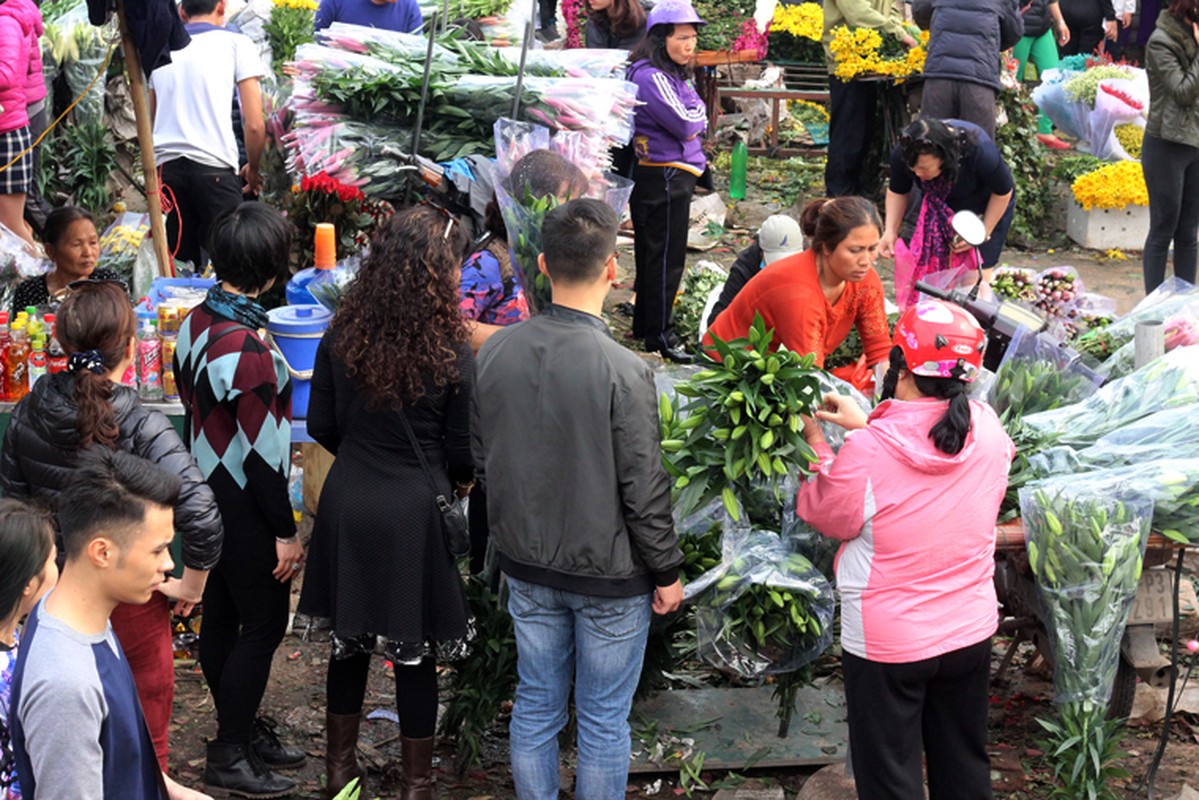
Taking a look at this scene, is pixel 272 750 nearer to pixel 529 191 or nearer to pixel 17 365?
pixel 17 365

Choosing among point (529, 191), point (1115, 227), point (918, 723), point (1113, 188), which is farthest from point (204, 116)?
point (1115, 227)

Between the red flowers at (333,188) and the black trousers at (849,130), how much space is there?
197 inches

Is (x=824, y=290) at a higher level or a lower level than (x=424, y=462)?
higher

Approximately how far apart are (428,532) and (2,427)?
6.31ft

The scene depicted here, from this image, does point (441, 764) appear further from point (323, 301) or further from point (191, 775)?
point (323, 301)

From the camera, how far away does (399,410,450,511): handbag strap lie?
356 cm

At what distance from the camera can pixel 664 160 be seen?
279 inches

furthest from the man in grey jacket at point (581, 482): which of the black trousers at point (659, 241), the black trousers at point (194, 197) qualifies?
the black trousers at point (659, 241)

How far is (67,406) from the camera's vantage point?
3.39 m

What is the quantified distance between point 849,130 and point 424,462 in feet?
22.6

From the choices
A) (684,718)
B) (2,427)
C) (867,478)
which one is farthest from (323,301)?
(867,478)

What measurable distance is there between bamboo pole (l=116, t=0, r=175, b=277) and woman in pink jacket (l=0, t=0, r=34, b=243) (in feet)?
3.73

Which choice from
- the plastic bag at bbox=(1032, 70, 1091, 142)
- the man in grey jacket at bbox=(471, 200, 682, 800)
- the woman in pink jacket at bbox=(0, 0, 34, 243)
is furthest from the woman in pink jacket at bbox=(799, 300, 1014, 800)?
the plastic bag at bbox=(1032, 70, 1091, 142)

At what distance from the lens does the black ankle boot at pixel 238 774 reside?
3.90 m
